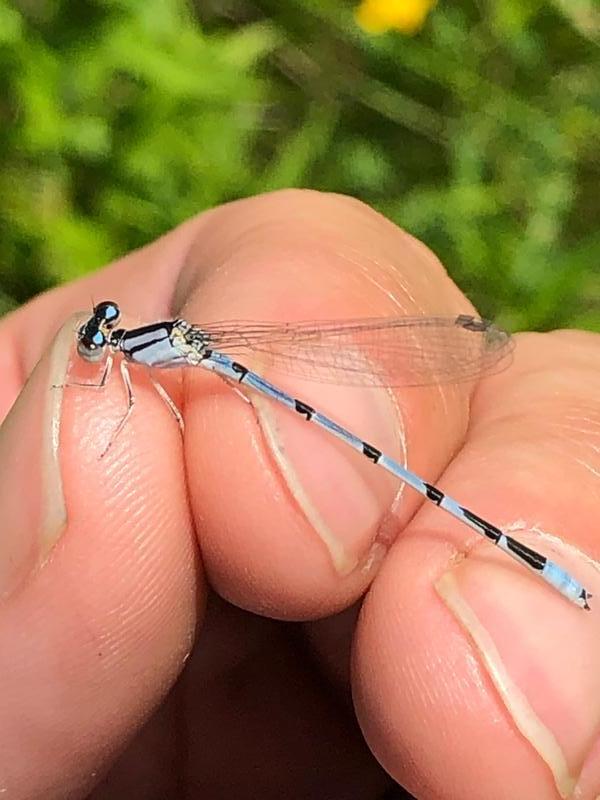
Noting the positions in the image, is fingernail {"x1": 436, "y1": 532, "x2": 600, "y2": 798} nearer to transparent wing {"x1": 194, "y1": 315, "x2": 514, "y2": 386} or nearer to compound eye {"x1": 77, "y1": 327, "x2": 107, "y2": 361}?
transparent wing {"x1": 194, "y1": 315, "x2": 514, "y2": 386}

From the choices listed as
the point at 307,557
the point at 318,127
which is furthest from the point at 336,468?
the point at 318,127

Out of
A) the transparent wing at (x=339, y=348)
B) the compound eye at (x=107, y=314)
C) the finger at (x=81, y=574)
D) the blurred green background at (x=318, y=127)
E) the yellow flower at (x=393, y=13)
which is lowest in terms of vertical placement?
the finger at (x=81, y=574)

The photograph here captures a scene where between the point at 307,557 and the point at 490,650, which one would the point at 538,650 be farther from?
the point at 307,557

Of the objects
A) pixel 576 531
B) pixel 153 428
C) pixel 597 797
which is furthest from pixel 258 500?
pixel 597 797

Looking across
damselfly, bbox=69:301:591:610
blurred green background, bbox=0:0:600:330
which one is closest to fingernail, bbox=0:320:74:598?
damselfly, bbox=69:301:591:610

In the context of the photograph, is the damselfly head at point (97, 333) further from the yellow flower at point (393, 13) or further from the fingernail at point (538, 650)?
the yellow flower at point (393, 13)

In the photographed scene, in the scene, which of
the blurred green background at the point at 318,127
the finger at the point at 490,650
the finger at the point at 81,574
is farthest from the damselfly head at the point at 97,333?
the blurred green background at the point at 318,127

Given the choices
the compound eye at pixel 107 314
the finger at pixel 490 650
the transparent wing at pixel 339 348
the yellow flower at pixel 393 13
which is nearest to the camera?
the finger at pixel 490 650
